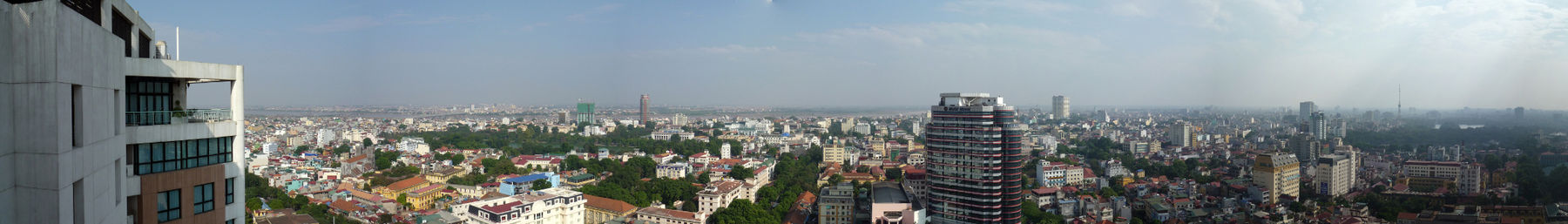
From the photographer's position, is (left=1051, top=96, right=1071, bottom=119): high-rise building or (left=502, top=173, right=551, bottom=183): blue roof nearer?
(left=502, top=173, right=551, bottom=183): blue roof

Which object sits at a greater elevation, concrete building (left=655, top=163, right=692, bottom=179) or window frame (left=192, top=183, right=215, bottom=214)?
window frame (left=192, top=183, right=215, bottom=214)

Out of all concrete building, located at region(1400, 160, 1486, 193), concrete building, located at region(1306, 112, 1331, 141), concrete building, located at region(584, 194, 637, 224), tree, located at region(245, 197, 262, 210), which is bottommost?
concrete building, located at region(584, 194, 637, 224)

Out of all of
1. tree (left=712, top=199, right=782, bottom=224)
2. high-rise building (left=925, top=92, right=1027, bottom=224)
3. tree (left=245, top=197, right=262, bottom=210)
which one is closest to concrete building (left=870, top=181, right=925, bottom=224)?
high-rise building (left=925, top=92, right=1027, bottom=224)

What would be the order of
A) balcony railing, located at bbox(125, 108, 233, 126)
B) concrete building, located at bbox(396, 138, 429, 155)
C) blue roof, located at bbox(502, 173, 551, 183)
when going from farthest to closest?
concrete building, located at bbox(396, 138, 429, 155) < blue roof, located at bbox(502, 173, 551, 183) < balcony railing, located at bbox(125, 108, 233, 126)

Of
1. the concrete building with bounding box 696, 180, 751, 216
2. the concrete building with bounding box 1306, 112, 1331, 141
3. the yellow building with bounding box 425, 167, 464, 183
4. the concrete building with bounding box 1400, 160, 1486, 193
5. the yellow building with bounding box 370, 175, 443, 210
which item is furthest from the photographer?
the concrete building with bounding box 1306, 112, 1331, 141

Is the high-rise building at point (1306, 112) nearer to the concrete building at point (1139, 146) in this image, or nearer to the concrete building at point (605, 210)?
the concrete building at point (1139, 146)

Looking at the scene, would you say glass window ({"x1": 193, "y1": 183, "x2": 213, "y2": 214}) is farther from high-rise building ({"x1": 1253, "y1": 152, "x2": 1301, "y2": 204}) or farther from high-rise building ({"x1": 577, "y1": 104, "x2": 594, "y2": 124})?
high-rise building ({"x1": 577, "y1": 104, "x2": 594, "y2": 124})

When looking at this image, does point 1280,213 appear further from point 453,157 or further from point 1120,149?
point 453,157

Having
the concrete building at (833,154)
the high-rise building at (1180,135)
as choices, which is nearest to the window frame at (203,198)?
the concrete building at (833,154)

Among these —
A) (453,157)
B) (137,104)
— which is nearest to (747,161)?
(453,157)
